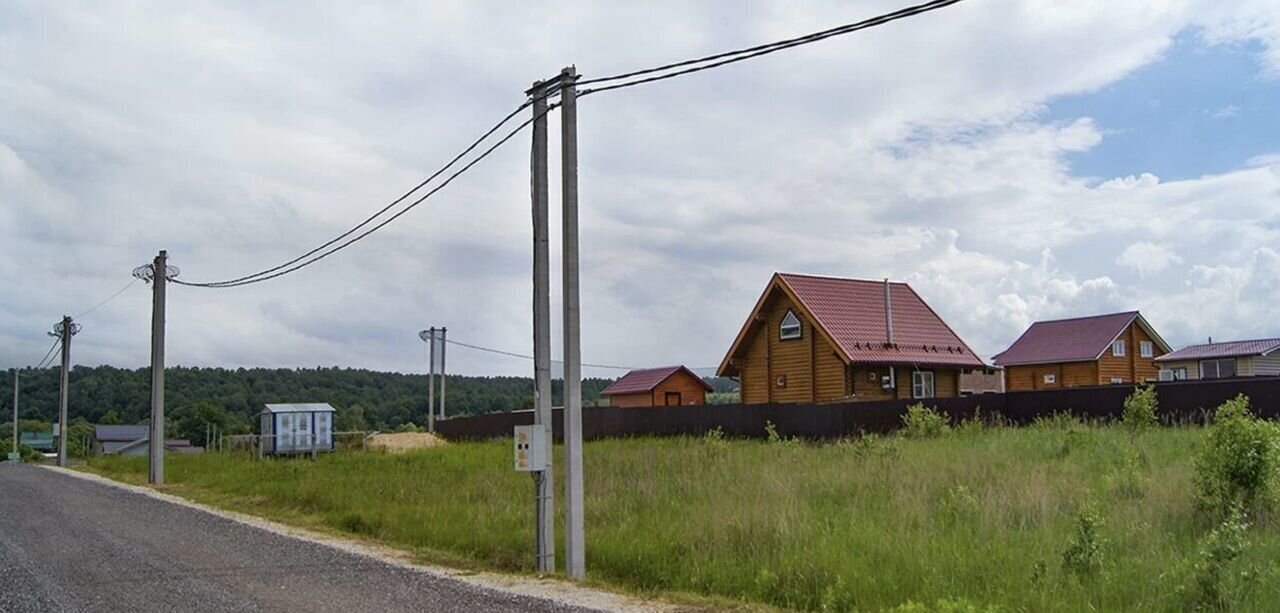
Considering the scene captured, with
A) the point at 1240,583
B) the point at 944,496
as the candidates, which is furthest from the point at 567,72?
the point at 1240,583

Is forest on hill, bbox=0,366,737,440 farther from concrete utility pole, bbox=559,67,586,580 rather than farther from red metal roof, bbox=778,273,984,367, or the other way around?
concrete utility pole, bbox=559,67,586,580

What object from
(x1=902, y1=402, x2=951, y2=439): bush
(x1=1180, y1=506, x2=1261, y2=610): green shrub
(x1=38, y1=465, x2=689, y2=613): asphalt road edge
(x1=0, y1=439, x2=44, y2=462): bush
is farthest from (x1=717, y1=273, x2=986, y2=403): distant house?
(x1=0, y1=439, x2=44, y2=462): bush

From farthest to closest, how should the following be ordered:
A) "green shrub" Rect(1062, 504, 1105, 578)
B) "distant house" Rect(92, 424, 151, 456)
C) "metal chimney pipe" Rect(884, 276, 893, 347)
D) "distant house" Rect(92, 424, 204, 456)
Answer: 1. "distant house" Rect(92, 424, 151, 456)
2. "distant house" Rect(92, 424, 204, 456)
3. "metal chimney pipe" Rect(884, 276, 893, 347)
4. "green shrub" Rect(1062, 504, 1105, 578)

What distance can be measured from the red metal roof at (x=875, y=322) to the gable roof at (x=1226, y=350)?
1214 cm

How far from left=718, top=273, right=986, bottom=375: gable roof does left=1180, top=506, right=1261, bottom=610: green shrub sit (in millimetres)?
23336

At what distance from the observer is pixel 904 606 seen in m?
7.98

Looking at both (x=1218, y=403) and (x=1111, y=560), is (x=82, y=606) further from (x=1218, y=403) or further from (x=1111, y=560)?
(x=1218, y=403)

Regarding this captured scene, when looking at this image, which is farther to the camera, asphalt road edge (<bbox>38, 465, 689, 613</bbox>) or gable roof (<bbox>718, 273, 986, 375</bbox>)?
gable roof (<bbox>718, 273, 986, 375</bbox>)

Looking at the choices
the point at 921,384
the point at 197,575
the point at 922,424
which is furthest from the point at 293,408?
the point at 197,575

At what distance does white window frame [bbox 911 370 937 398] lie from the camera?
3419cm

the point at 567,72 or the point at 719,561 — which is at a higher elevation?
the point at 567,72

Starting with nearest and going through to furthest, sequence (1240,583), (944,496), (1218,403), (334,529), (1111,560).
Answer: (1240,583) → (1111,560) → (944,496) → (334,529) → (1218,403)

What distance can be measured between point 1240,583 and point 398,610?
6724 mm

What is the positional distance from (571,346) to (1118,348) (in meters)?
39.4
